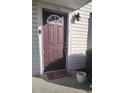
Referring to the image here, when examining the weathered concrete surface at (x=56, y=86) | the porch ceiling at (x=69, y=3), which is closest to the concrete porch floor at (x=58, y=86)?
the weathered concrete surface at (x=56, y=86)

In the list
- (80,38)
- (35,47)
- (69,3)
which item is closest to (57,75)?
(35,47)

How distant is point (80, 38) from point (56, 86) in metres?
2.70

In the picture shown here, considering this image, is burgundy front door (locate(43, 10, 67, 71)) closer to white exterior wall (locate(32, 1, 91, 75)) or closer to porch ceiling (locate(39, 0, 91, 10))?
white exterior wall (locate(32, 1, 91, 75))

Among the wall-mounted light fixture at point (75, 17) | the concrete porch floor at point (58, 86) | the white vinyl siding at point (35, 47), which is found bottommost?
the concrete porch floor at point (58, 86)

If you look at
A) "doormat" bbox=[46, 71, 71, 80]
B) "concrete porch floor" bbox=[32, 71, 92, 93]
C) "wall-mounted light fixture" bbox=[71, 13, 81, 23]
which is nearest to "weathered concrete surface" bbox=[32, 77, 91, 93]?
"concrete porch floor" bbox=[32, 71, 92, 93]

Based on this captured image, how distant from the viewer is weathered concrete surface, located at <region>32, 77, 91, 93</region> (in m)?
3.46

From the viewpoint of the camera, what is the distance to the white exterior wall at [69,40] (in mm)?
4508

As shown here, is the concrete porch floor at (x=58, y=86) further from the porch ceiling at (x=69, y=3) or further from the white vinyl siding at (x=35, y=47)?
the porch ceiling at (x=69, y=3)

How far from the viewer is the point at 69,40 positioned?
5.45m

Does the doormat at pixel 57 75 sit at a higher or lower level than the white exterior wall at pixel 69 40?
lower
